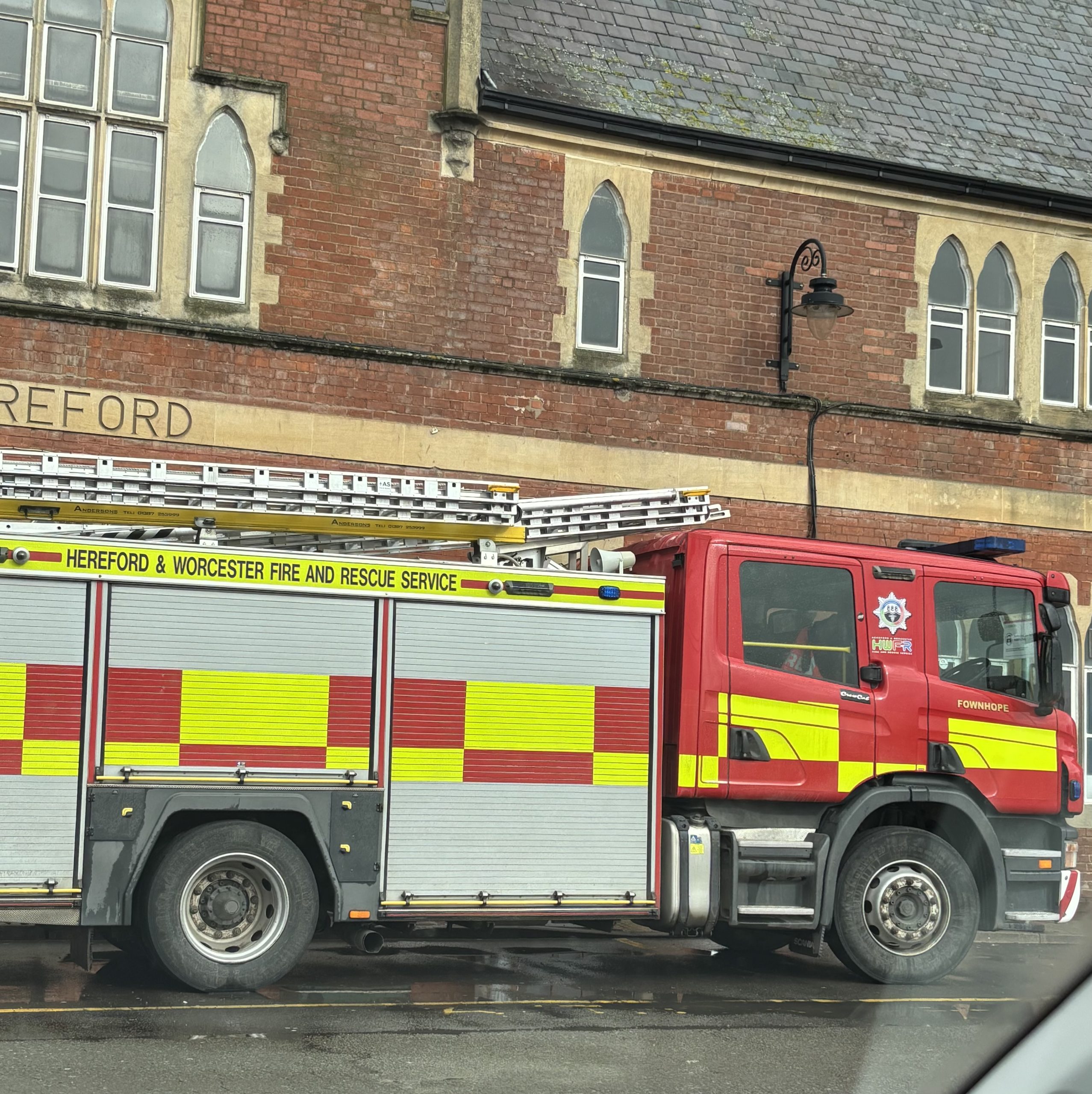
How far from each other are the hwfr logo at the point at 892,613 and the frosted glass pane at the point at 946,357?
23.6 feet

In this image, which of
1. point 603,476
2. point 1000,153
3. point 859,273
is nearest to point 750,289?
point 859,273

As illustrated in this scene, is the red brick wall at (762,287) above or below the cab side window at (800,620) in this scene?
above

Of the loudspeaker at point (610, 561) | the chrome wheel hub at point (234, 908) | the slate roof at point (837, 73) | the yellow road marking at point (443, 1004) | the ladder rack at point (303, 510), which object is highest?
the slate roof at point (837, 73)

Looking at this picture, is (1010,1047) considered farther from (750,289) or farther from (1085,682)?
(1085,682)

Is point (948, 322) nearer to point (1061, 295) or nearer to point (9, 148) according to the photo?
point (1061, 295)

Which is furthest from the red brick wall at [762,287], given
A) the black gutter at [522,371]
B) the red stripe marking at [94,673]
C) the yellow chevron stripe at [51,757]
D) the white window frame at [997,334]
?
the yellow chevron stripe at [51,757]

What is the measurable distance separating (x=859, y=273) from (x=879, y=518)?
2663mm

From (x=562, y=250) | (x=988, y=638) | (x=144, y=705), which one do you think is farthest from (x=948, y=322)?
(x=144, y=705)

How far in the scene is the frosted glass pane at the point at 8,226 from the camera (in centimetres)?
1343

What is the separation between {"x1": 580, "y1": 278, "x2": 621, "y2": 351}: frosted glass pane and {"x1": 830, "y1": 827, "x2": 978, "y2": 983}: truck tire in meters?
7.06

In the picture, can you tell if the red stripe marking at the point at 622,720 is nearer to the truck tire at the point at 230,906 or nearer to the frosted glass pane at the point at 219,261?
the truck tire at the point at 230,906

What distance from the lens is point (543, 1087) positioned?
250 inches

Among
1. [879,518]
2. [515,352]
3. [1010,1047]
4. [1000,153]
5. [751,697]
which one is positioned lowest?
[1010,1047]

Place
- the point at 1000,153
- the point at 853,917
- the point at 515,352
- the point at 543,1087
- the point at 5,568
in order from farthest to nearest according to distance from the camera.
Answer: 1. the point at 1000,153
2. the point at 515,352
3. the point at 853,917
4. the point at 5,568
5. the point at 543,1087
